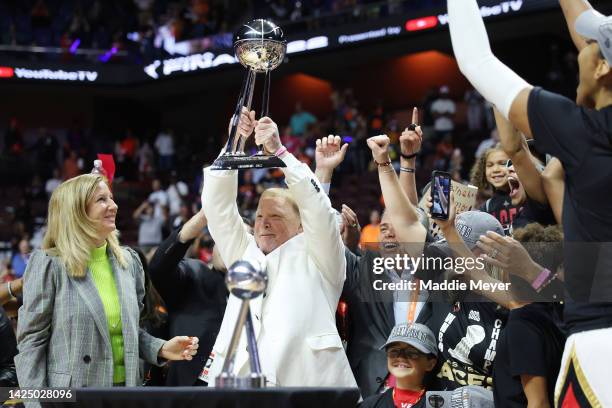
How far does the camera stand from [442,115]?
13.9 meters

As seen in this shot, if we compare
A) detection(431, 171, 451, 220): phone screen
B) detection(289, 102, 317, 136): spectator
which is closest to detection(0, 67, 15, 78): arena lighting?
detection(289, 102, 317, 136): spectator

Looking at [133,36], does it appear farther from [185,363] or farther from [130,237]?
[185,363]

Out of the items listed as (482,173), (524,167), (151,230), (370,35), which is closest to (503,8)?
(370,35)

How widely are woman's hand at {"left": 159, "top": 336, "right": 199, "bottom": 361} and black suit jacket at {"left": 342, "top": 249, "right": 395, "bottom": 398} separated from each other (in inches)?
31.5

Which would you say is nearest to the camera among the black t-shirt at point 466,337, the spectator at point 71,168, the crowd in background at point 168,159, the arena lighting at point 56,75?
the black t-shirt at point 466,337

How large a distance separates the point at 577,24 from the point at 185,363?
2.82 m

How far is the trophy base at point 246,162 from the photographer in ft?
10.5

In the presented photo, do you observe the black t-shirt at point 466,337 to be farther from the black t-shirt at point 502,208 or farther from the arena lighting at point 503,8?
the arena lighting at point 503,8

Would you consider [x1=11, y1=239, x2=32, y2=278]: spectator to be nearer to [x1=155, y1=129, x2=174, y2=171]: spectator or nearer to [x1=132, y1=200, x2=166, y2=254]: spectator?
[x1=132, y1=200, x2=166, y2=254]: spectator

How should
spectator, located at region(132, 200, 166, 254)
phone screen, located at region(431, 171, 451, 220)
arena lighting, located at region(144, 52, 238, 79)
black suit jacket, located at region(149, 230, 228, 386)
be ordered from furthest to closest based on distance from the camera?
arena lighting, located at region(144, 52, 238, 79), spectator, located at region(132, 200, 166, 254), black suit jacket, located at region(149, 230, 228, 386), phone screen, located at region(431, 171, 451, 220)

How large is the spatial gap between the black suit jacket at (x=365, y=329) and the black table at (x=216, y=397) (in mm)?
1656

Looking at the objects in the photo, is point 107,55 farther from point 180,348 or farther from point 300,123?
point 180,348

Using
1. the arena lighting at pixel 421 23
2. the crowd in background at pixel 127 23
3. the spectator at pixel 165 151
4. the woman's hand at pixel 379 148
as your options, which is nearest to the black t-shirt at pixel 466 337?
the woman's hand at pixel 379 148

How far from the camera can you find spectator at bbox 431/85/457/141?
1360 cm
